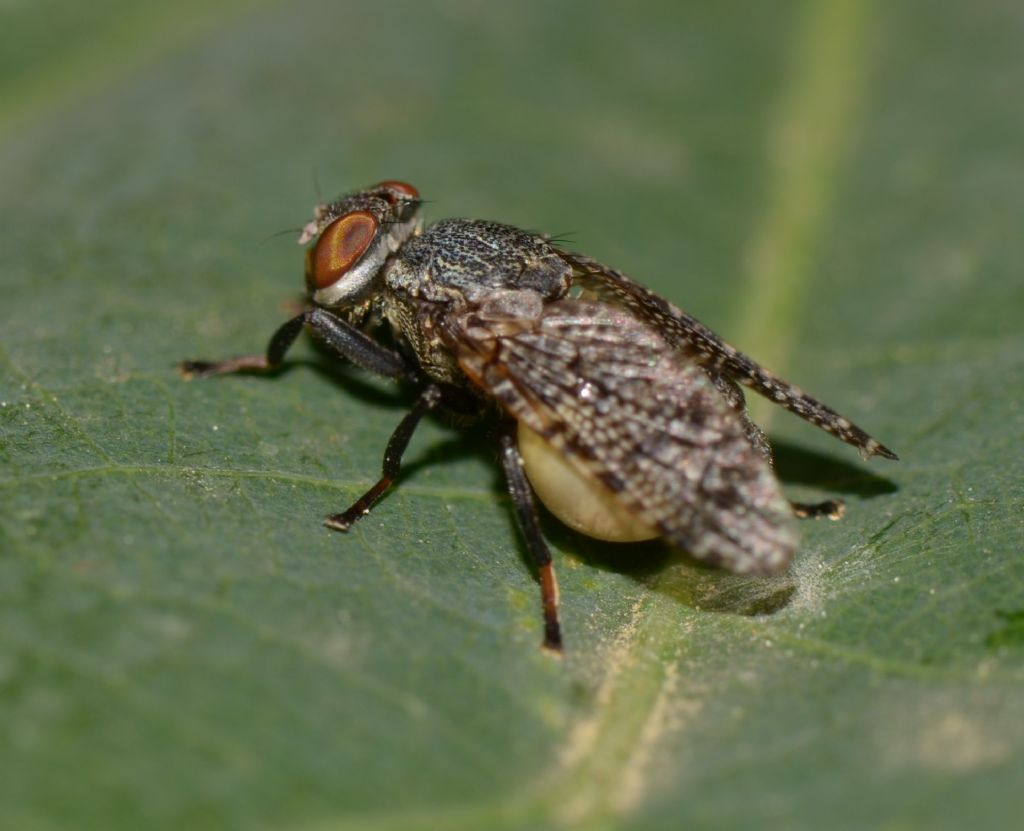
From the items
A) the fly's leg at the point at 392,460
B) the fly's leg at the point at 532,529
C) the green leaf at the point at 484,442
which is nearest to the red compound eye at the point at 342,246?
the green leaf at the point at 484,442

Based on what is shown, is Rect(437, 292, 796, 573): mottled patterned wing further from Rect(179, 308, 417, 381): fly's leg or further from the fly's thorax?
Rect(179, 308, 417, 381): fly's leg

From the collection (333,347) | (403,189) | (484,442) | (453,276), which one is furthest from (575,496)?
(403,189)

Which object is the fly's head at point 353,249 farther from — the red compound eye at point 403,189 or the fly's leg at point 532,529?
the fly's leg at point 532,529

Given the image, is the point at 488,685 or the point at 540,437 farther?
the point at 540,437

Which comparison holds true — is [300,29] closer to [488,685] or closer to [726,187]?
[726,187]

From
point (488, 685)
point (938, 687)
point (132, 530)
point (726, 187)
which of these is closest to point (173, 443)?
point (132, 530)

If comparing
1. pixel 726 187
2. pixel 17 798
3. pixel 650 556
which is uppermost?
pixel 726 187

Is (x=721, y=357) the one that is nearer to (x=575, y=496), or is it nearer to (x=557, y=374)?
(x=557, y=374)

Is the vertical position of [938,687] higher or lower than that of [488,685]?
higher
